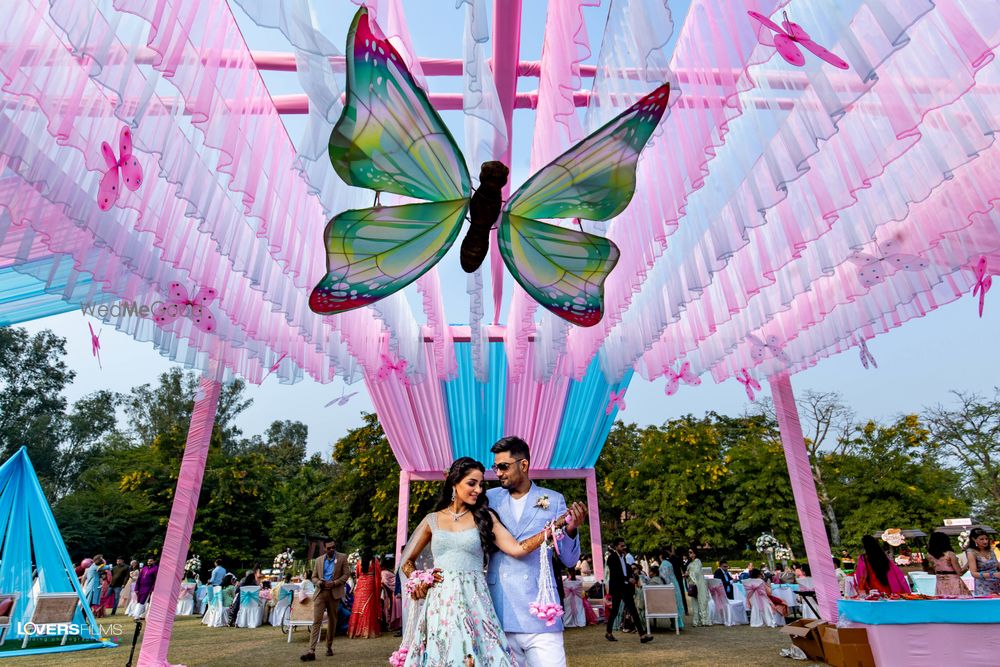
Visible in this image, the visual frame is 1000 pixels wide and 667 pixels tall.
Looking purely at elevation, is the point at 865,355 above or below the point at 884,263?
below

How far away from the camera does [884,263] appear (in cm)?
360

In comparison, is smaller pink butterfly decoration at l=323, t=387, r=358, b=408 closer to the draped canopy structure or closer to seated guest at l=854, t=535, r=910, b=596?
the draped canopy structure

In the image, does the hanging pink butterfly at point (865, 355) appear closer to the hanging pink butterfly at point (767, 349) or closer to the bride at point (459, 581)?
the hanging pink butterfly at point (767, 349)

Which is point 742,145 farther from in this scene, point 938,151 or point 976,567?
point 976,567

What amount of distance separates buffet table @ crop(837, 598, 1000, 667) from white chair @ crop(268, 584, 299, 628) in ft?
28.7

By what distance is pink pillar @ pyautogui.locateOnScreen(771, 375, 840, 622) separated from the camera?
5.36m

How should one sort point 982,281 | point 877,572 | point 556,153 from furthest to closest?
point 877,572 → point 982,281 → point 556,153

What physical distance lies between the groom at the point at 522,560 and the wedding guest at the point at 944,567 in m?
4.85

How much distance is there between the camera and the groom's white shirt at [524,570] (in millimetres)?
2207

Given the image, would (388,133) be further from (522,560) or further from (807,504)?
(807,504)

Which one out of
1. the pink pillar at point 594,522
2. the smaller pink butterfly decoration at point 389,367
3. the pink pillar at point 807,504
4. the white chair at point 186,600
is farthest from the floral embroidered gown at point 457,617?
the white chair at point 186,600

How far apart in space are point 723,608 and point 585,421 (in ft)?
13.3

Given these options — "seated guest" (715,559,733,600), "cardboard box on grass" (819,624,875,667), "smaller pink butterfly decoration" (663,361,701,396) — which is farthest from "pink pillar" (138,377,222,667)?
"seated guest" (715,559,733,600)

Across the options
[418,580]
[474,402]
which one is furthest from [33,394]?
[418,580]
